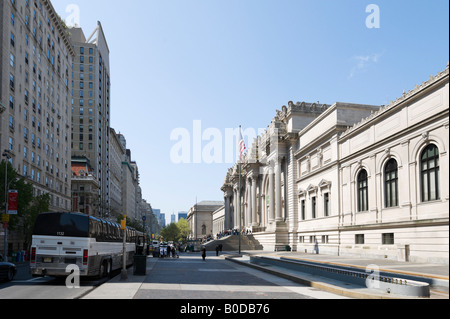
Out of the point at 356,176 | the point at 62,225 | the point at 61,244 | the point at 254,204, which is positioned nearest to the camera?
the point at 61,244

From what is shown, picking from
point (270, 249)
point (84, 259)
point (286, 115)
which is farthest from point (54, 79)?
point (84, 259)

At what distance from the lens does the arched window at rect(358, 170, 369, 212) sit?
39812mm

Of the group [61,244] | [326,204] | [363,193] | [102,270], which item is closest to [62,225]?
[61,244]

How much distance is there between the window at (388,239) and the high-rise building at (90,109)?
297 feet

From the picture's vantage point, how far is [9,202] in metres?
39.8

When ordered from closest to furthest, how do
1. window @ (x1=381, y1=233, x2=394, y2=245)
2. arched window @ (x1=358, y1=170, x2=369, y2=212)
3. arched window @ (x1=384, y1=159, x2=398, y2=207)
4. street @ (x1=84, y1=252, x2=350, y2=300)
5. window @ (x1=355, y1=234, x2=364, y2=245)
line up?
street @ (x1=84, y1=252, x2=350, y2=300)
arched window @ (x1=384, y1=159, x2=398, y2=207)
window @ (x1=381, y1=233, x2=394, y2=245)
arched window @ (x1=358, y1=170, x2=369, y2=212)
window @ (x1=355, y1=234, x2=364, y2=245)

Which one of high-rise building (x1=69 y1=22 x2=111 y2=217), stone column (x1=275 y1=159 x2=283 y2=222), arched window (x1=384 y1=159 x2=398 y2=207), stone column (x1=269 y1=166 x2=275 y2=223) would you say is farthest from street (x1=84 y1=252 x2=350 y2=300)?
high-rise building (x1=69 y1=22 x2=111 y2=217)

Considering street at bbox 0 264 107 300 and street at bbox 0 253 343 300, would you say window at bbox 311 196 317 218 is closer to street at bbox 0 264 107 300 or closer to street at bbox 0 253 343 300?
street at bbox 0 253 343 300

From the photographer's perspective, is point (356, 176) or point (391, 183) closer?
point (391, 183)

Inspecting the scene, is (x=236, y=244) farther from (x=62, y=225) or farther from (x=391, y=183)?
(x=62, y=225)

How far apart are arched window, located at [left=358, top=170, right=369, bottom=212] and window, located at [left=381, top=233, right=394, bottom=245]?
13.1 feet

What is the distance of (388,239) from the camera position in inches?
1384

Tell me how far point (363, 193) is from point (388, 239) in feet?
20.3

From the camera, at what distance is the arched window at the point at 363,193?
39.8m
